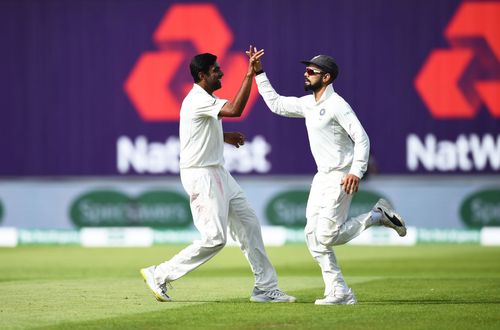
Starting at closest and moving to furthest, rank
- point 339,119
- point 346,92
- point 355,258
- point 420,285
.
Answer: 1. point 339,119
2. point 420,285
3. point 355,258
4. point 346,92

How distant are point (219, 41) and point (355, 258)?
→ 445 centimetres

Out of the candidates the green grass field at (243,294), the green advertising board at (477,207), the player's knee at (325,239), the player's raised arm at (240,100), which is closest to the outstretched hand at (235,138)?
the player's raised arm at (240,100)

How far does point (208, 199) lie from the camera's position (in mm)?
8188

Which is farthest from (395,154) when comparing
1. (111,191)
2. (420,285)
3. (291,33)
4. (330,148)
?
(330,148)

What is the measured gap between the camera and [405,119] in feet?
56.1

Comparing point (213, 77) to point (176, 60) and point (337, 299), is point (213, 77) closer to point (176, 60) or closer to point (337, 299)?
point (337, 299)

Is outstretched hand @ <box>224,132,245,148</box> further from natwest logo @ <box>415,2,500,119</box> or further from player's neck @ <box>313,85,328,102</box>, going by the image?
natwest logo @ <box>415,2,500,119</box>

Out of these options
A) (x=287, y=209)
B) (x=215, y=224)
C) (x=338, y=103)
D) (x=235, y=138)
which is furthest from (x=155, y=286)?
(x=287, y=209)

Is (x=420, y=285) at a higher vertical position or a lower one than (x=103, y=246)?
higher

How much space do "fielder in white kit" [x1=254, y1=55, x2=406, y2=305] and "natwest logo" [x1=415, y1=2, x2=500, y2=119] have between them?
9.12 meters

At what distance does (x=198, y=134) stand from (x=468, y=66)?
9.54m

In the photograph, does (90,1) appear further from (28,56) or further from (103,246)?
(103,246)

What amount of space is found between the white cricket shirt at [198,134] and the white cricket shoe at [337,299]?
48.9 inches

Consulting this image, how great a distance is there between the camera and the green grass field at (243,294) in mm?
7121
